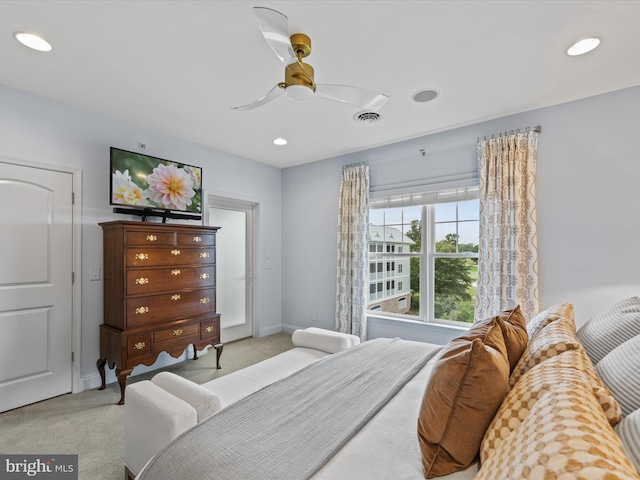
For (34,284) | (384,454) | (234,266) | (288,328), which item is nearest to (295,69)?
(384,454)

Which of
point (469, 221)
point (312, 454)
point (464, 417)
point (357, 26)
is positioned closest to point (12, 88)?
point (357, 26)

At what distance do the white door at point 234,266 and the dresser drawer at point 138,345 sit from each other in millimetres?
1355

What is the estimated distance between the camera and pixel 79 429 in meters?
2.33

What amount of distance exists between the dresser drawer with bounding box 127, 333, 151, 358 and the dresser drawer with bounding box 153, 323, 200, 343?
0.07 m

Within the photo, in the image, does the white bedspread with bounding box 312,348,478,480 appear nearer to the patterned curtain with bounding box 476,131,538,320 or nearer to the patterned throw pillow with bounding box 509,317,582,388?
the patterned throw pillow with bounding box 509,317,582,388

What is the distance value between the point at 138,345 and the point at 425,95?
3.40 m

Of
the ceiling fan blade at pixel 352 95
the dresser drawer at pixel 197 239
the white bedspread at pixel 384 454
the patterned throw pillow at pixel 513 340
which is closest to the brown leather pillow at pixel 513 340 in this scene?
the patterned throw pillow at pixel 513 340

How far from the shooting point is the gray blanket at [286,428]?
1055mm

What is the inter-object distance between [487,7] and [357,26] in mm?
724

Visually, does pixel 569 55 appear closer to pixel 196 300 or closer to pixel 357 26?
pixel 357 26

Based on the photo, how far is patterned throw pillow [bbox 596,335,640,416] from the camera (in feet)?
2.92

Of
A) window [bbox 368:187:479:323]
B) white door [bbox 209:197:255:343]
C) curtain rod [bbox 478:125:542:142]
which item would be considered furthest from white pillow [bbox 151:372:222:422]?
curtain rod [bbox 478:125:542:142]

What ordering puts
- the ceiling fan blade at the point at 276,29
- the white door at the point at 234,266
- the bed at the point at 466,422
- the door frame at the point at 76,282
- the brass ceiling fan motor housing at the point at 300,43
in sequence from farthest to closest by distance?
the white door at the point at 234,266 < the door frame at the point at 76,282 < the brass ceiling fan motor housing at the point at 300,43 < the ceiling fan blade at the point at 276,29 < the bed at the point at 466,422

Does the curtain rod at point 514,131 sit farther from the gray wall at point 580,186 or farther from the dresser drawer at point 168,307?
the dresser drawer at point 168,307
